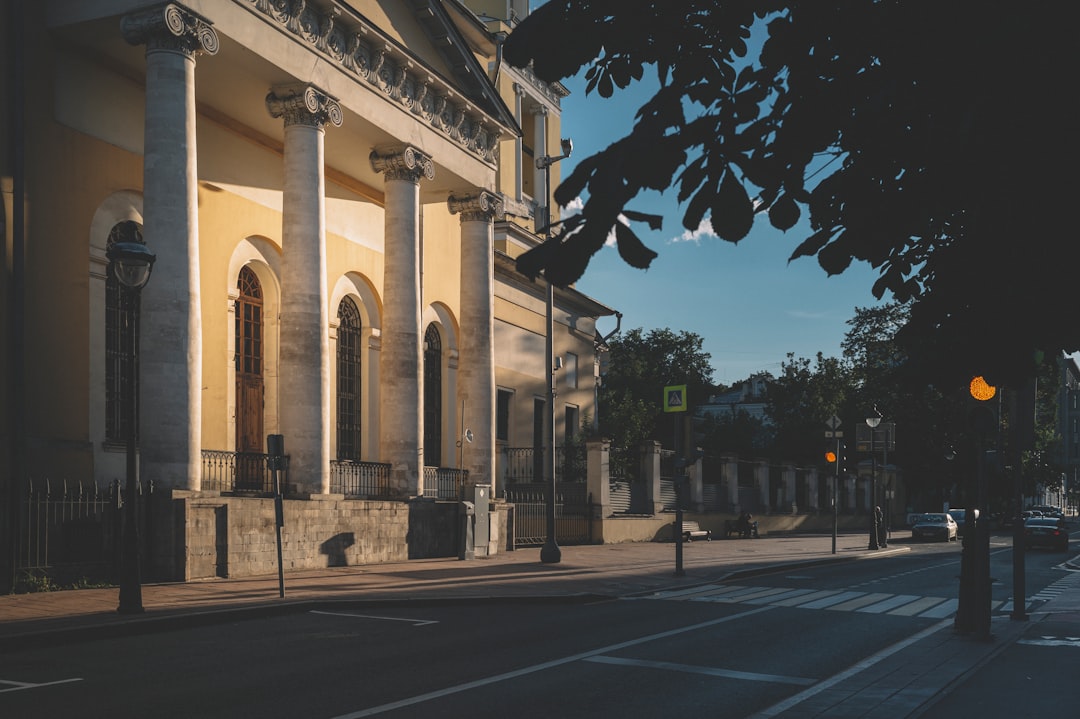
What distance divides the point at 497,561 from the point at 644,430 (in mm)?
20787

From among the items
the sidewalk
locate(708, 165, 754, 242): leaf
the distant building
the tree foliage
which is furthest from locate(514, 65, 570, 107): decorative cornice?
the distant building

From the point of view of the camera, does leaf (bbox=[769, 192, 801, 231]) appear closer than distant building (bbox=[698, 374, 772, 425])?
Yes

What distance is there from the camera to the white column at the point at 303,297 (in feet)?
78.6

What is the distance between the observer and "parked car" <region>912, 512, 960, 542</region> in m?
49.0

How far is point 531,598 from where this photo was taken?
1802cm

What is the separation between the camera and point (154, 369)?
64.4 feet

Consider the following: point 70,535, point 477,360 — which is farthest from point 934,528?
point 70,535

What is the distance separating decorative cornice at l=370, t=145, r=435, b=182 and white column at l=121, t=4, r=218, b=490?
27.0 ft

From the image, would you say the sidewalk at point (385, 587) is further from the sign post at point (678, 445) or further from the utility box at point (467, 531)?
the sign post at point (678, 445)

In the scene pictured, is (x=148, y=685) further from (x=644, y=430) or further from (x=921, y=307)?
(x=644, y=430)

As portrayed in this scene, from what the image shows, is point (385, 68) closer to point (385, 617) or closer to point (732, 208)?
point (385, 617)

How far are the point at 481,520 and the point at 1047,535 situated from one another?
25296 millimetres

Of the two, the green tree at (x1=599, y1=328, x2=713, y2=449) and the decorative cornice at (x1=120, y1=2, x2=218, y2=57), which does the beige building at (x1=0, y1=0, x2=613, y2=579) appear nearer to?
the decorative cornice at (x1=120, y1=2, x2=218, y2=57)

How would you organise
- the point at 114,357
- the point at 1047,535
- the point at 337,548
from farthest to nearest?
the point at 1047,535 → the point at 337,548 → the point at 114,357
